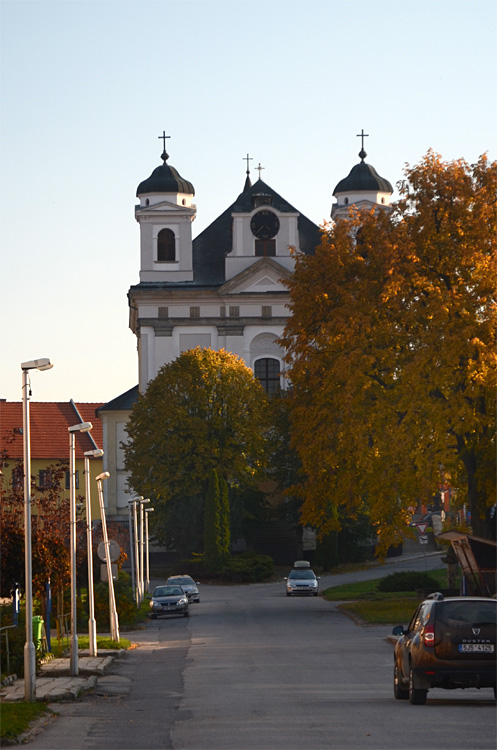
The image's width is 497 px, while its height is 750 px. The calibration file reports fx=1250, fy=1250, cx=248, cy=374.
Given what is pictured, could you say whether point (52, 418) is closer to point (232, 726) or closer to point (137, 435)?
point (137, 435)

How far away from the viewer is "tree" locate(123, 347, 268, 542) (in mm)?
70000

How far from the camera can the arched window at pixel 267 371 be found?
270 ft

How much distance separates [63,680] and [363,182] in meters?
63.3

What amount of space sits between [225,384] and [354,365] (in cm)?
3523

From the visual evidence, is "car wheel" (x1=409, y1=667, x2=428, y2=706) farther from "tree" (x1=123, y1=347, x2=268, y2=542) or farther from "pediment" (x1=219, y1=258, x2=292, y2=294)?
"pediment" (x1=219, y1=258, x2=292, y2=294)

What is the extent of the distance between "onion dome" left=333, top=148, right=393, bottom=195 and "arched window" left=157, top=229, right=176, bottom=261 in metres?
11.2

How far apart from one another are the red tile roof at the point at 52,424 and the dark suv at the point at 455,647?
75.2 meters

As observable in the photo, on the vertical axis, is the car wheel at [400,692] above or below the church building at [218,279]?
below

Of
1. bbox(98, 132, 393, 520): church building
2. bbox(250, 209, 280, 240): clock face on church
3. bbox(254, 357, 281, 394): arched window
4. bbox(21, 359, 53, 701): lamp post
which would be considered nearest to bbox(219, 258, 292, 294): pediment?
bbox(98, 132, 393, 520): church building

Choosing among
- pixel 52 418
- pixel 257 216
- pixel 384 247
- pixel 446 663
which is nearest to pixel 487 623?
pixel 446 663

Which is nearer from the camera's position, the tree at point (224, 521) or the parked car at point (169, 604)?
the parked car at point (169, 604)

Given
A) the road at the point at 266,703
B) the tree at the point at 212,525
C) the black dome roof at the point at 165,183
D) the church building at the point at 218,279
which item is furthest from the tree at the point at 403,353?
the black dome roof at the point at 165,183

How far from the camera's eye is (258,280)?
81500 millimetres

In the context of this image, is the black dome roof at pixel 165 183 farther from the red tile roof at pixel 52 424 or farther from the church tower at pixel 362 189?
the red tile roof at pixel 52 424
